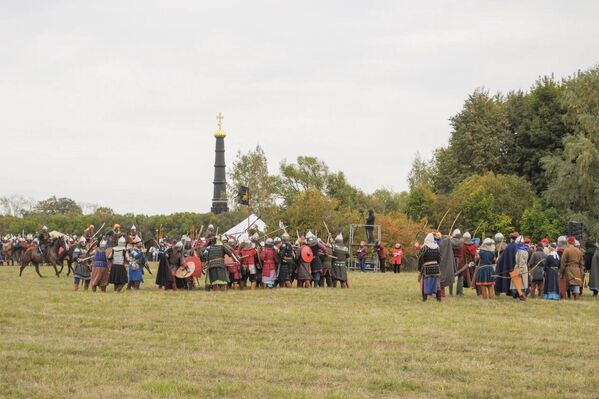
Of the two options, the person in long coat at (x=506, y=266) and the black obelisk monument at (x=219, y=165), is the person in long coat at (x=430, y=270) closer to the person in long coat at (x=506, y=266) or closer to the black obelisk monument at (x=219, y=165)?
the person in long coat at (x=506, y=266)

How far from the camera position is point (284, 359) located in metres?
12.4

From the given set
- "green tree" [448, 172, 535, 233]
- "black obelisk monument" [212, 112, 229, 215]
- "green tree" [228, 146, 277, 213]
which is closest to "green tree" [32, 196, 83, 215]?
"black obelisk monument" [212, 112, 229, 215]

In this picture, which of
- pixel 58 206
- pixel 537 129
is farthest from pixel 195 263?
pixel 58 206

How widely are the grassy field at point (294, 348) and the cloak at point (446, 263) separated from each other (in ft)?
3.31

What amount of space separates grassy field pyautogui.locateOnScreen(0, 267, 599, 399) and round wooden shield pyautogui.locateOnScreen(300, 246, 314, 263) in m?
4.73

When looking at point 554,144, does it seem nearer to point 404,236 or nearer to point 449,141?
point 449,141

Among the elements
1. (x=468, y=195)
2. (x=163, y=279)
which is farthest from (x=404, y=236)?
(x=163, y=279)

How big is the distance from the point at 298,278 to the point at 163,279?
3653 millimetres

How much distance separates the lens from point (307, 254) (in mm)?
26609

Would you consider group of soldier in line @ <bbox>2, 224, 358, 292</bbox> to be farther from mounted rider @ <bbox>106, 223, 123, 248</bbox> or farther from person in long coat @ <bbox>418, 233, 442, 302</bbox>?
person in long coat @ <bbox>418, 233, 442, 302</bbox>

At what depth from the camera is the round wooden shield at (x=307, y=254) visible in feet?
87.1

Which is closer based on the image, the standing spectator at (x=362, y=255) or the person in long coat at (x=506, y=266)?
the person in long coat at (x=506, y=266)

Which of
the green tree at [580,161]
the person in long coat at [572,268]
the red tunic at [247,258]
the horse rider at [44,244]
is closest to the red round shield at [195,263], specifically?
the red tunic at [247,258]

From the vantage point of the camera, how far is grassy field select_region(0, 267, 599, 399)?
10602 mm
